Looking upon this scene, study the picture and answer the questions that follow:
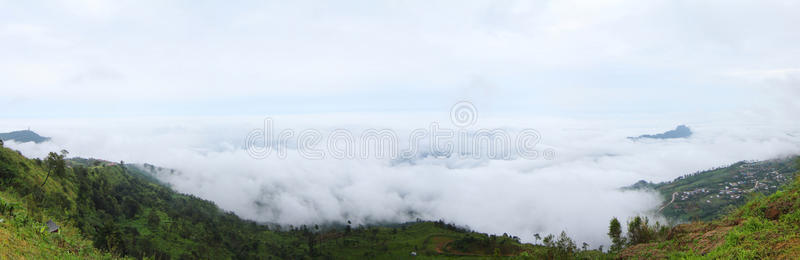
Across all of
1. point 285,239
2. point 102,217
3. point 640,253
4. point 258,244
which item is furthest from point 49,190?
point 285,239

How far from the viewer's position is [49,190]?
62594mm

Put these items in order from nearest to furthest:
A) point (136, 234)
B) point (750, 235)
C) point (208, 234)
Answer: point (750, 235) < point (136, 234) < point (208, 234)

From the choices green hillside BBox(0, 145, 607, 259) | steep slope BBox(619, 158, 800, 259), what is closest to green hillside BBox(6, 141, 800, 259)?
steep slope BBox(619, 158, 800, 259)

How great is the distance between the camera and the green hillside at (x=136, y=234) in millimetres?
22425

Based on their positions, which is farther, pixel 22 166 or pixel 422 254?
pixel 422 254

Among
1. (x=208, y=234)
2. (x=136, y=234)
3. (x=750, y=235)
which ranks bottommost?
(x=208, y=234)

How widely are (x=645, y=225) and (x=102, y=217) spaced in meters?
114

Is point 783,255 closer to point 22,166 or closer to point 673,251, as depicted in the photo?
point 673,251

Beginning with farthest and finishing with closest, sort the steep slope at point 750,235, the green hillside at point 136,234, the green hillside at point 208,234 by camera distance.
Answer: the green hillside at point 136,234, the green hillside at point 208,234, the steep slope at point 750,235

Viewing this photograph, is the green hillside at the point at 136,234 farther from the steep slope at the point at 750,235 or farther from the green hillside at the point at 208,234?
the steep slope at the point at 750,235

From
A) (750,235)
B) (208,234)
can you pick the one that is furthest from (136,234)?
(750,235)

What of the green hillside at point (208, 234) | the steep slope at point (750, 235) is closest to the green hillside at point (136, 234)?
the green hillside at point (208, 234)

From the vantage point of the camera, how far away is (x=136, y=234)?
93.2 metres

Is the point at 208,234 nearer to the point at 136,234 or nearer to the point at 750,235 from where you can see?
the point at 136,234
